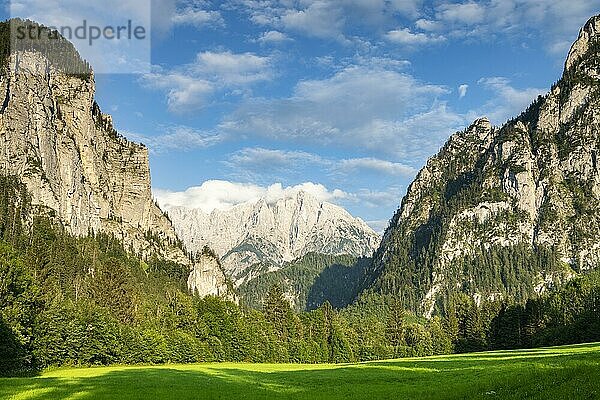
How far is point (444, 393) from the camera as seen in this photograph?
105ft

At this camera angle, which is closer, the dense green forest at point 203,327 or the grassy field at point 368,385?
the grassy field at point 368,385

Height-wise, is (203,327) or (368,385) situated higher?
(203,327)

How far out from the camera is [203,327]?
135125mm

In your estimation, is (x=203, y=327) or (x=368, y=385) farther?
(x=203, y=327)

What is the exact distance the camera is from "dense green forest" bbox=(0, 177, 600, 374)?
86875mm

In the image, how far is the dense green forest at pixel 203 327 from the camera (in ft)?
285

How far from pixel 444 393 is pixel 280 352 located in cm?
12084

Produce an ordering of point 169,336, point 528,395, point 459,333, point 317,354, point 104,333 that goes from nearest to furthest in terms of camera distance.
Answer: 1. point 528,395
2. point 104,333
3. point 169,336
4. point 317,354
5. point 459,333

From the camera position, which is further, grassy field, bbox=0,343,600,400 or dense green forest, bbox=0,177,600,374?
dense green forest, bbox=0,177,600,374

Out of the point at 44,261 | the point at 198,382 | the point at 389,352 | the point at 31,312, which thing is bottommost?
the point at 389,352

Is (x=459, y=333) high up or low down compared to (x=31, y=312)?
down

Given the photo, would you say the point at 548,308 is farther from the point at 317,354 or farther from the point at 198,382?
the point at 198,382

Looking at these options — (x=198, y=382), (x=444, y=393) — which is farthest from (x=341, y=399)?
(x=198, y=382)

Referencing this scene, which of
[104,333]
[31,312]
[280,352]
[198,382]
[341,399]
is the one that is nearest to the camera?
[341,399]
